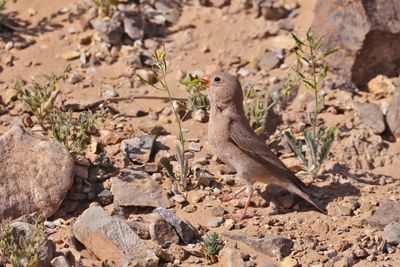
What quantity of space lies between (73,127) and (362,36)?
346cm

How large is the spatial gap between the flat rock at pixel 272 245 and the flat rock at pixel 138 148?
1557mm

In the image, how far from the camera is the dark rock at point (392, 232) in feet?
24.5

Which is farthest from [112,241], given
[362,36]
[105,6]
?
[362,36]

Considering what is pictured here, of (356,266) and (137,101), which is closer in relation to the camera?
(356,266)

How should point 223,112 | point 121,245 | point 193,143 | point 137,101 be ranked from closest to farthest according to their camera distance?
point 121,245 < point 223,112 < point 193,143 < point 137,101

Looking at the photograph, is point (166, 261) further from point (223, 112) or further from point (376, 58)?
point (376, 58)

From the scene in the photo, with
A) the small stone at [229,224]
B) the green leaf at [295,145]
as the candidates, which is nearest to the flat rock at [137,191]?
the small stone at [229,224]

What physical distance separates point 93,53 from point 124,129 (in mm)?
1569

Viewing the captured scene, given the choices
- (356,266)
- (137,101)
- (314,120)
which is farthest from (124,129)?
(356,266)

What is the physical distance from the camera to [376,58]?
9875mm

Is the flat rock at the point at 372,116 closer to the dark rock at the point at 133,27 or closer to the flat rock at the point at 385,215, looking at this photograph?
the flat rock at the point at 385,215

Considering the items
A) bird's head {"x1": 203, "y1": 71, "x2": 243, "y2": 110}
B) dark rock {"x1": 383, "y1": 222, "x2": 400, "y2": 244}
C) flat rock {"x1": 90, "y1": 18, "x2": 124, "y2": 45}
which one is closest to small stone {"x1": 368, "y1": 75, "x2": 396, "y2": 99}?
bird's head {"x1": 203, "y1": 71, "x2": 243, "y2": 110}

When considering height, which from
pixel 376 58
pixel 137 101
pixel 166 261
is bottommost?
pixel 166 261

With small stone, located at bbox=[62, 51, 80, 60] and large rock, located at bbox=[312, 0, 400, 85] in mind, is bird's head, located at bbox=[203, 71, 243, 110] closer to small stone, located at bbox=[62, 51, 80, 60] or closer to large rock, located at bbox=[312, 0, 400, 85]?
large rock, located at bbox=[312, 0, 400, 85]
